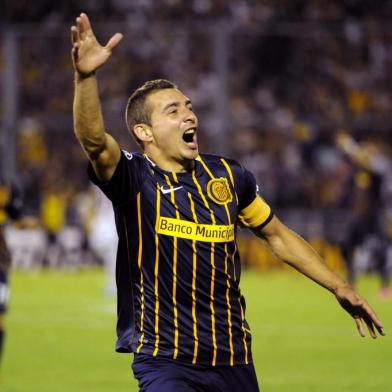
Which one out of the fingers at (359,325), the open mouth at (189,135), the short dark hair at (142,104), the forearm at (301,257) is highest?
the short dark hair at (142,104)

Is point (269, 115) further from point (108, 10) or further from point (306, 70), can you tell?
point (108, 10)

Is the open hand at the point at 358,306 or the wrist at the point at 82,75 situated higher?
the wrist at the point at 82,75

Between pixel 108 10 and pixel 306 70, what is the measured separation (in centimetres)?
529

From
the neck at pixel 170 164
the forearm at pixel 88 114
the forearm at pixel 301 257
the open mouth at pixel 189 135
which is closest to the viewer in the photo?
the forearm at pixel 88 114

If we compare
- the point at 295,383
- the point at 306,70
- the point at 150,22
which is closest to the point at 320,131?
the point at 306,70

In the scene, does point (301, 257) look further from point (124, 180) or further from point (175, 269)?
point (124, 180)

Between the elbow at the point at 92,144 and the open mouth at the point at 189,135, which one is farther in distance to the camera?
the open mouth at the point at 189,135

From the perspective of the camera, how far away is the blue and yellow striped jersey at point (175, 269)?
555 cm

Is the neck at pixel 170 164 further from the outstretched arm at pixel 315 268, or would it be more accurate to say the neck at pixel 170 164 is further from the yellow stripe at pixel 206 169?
the outstretched arm at pixel 315 268

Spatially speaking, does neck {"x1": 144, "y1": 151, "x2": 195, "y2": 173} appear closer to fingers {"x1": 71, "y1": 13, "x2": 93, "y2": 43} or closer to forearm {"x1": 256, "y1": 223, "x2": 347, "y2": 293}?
forearm {"x1": 256, "y1": 223, "x2": 347, "y2": 293}

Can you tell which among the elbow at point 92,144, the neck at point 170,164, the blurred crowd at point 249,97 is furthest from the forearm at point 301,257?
the blurred crowd at point 249,97

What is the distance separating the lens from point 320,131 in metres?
25.1

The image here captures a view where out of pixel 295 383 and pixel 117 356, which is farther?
pixel 117 356

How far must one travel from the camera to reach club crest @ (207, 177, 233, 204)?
573 cm
